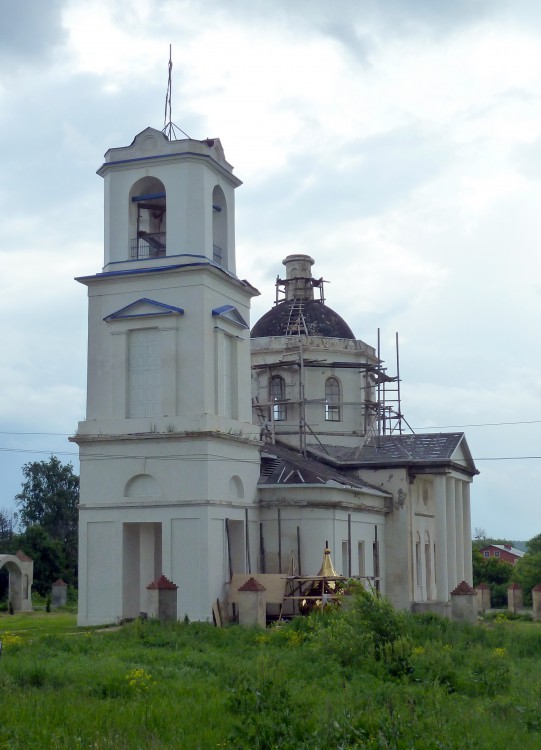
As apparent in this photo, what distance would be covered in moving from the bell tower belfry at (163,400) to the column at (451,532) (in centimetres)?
1136

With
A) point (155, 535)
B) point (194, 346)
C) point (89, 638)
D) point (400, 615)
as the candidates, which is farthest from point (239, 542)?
point (400, 615)

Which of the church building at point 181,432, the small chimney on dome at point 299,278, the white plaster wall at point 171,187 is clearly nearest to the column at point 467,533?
the church building at point 181,432

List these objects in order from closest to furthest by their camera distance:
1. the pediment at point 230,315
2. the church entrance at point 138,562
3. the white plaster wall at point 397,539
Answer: the church entrance at point 138,562 → the pediment at point 230,315 → the white plaster wall at point 397,539

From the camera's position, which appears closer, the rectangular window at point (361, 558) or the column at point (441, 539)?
the rectangular window at point (361, 558)

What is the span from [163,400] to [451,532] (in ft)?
53.4

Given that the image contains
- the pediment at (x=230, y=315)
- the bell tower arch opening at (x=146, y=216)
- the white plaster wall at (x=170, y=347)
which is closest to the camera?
the white plaster wall at (x=170, y=347)

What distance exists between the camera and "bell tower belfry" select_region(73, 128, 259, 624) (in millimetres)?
30609

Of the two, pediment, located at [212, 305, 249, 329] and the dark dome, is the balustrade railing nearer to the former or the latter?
pediment, located at [212, 305, 249, 329]

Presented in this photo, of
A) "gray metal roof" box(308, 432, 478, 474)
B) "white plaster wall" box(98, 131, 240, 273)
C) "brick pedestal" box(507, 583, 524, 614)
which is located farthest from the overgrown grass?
"brick pedestal" box(507, 583, 524, 614)

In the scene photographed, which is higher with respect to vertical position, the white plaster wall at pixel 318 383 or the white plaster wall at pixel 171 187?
the white plaster wall at pixel 171 187

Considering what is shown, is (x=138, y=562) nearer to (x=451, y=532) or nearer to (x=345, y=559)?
(x=345, y=559)

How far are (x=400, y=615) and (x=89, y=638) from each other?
23.4 ft

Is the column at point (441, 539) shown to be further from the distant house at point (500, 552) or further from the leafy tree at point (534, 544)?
the distant house at point (500, 552)

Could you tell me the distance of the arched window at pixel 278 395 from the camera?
43.4 meters
